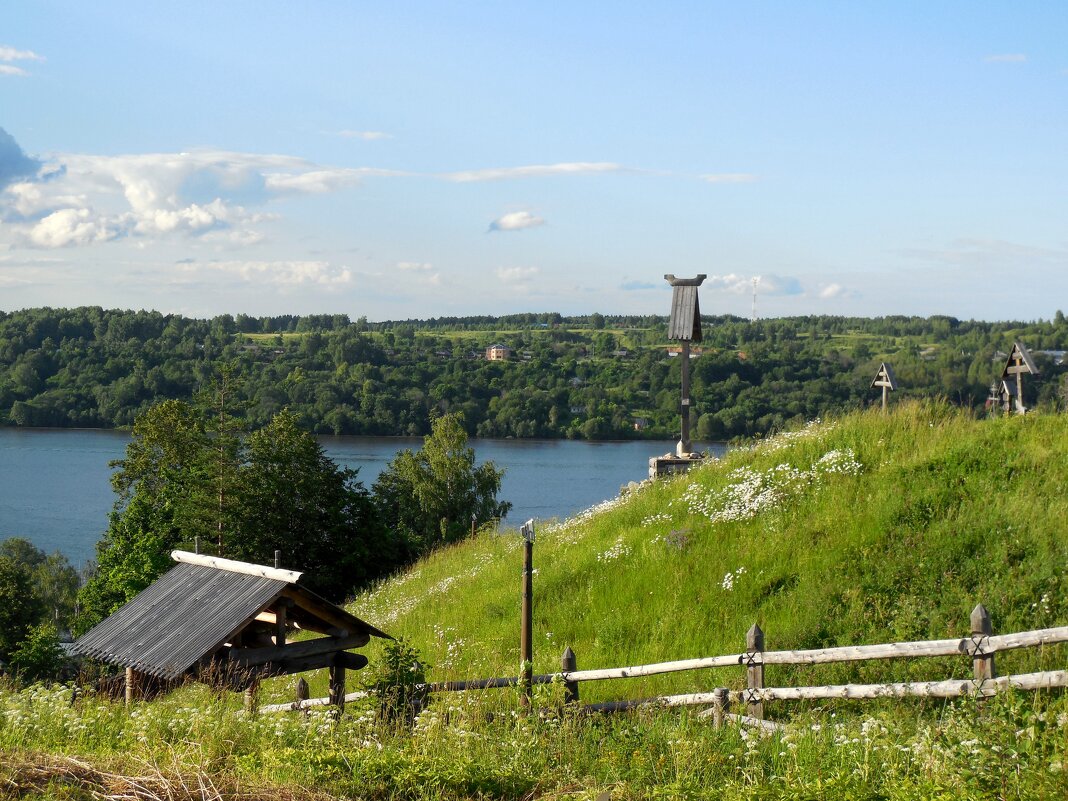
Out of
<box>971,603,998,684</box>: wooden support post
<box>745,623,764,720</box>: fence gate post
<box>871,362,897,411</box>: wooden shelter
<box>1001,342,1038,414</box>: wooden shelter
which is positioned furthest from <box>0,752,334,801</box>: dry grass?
<box>1001,342,1038,414</box>: wooden shelter

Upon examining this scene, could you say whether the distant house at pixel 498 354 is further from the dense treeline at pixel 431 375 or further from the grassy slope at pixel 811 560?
the grassy slope at pixel 811 560

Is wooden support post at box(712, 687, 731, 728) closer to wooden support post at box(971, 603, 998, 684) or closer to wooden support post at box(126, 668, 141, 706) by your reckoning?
wooden support post at box(971, 603, 998, 684)

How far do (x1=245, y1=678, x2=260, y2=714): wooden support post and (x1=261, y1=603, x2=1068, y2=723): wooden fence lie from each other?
0.48 m

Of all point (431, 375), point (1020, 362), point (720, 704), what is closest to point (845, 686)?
point (720, 704)

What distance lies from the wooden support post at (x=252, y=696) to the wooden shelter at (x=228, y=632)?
20mm

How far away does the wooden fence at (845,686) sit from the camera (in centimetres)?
742

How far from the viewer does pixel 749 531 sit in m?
14.3

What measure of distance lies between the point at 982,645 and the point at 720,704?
219 centimetres

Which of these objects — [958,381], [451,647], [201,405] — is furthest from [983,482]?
[958,381]

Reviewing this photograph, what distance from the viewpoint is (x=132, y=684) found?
1034 cm

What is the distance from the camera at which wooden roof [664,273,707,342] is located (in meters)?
19.6

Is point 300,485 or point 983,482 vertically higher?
point 983,482

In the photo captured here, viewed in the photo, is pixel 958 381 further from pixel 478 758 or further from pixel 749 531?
pixel 478 758

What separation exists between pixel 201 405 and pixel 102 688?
3494 centimetres
